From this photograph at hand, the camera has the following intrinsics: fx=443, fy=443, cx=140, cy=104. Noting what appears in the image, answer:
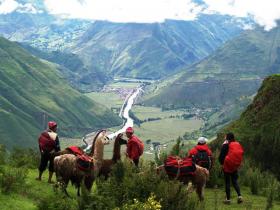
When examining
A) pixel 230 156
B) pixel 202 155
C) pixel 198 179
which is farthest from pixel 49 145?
pixel 230 156

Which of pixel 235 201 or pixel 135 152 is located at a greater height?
pixel 135 152

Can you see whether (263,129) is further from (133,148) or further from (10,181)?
(10,181)

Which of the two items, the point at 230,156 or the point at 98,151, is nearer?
the point at 230,156

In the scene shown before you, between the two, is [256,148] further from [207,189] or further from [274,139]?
[207,189]

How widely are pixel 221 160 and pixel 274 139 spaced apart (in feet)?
75.5

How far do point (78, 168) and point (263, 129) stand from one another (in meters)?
29.8

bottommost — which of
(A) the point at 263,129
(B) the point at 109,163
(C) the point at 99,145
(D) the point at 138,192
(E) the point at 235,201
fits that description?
(E) the point at 235,201

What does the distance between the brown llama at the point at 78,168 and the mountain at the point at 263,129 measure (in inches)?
797

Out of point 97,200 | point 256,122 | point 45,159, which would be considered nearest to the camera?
point 97,200

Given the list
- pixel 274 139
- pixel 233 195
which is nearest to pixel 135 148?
pixel 233 195

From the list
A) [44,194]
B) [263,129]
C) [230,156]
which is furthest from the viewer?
[263,129]

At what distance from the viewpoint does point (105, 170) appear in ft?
65.5

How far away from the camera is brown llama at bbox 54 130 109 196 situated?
1934cm

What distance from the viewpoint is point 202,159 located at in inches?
786
